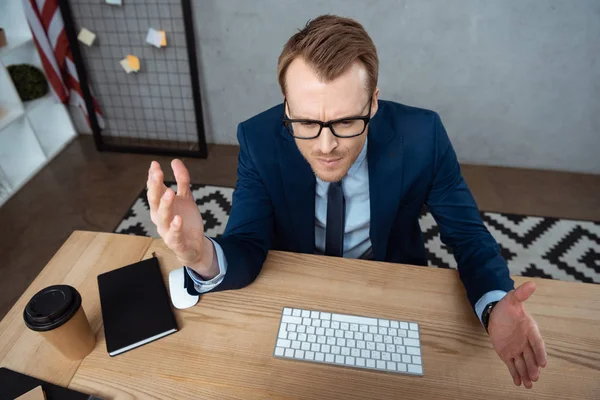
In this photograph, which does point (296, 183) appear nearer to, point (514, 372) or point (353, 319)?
point (353, 319)

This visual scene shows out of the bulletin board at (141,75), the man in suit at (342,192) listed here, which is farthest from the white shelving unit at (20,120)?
the man in suit at (342,192)

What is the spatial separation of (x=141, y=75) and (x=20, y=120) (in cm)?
86

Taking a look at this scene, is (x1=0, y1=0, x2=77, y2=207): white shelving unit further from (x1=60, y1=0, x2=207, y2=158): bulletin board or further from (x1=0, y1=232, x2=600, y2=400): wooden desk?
(x1=0, y1=232, x2=600, y2=400): wooden desk

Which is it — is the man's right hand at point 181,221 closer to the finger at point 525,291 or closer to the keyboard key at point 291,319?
the keyboard key at point 291,319

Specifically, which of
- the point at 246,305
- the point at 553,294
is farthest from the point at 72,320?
the point at 553,294

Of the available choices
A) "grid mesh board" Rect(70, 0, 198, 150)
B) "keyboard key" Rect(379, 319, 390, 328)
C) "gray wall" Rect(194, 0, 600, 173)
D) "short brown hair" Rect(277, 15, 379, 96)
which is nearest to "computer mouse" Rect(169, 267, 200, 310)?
"keyboard key" Rect(379, 319, 390, 328)

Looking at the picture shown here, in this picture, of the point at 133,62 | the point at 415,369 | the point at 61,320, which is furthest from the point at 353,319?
the point at 133,62

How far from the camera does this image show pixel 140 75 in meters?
2.78

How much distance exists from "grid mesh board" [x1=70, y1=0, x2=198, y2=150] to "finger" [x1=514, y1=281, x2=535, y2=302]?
2.46 m

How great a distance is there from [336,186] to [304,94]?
0.33 metres

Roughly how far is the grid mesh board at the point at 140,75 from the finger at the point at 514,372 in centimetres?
252

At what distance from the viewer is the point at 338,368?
83 cm

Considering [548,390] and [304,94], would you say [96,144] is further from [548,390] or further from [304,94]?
[548,390]

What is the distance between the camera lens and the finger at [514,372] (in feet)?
2.52
